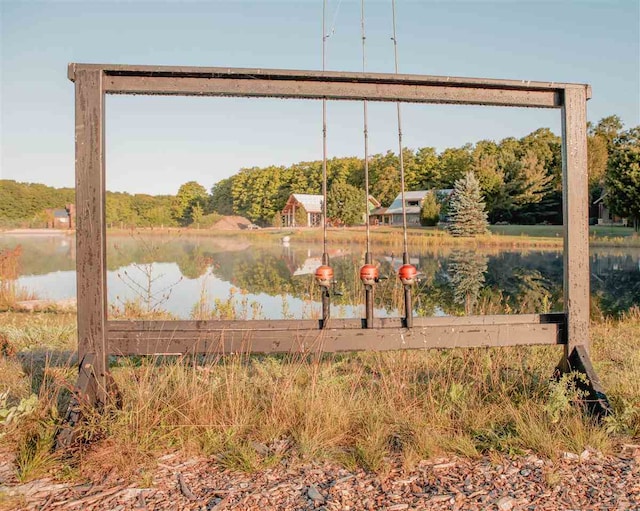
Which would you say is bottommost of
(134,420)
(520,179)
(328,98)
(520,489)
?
(520,489)

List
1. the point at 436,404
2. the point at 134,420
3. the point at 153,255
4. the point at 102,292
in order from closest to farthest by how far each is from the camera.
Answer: the point at 134,420
the point at 102,292
the point at 436,404
the point at 153,255

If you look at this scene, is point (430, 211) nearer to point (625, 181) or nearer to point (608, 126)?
point (625, 181)

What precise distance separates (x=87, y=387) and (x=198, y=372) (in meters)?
1.09

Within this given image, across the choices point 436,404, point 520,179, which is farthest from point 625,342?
point 520,179

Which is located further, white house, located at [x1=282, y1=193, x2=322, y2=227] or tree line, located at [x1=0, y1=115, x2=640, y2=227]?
white house, located at [x1=282, y1=193, x2=322, y2=227]

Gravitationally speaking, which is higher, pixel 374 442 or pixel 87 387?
pixel 87 387

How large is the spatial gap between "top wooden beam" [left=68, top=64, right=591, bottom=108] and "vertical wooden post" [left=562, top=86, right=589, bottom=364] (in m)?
0.13

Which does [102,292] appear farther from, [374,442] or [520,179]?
[520,179]

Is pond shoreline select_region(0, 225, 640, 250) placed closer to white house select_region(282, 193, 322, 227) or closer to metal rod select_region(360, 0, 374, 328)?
white house select_region(282, 193, 322, 227)

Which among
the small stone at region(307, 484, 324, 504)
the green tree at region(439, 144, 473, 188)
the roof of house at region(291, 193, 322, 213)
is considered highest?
the green tree at region(439, 144, 473, 188)

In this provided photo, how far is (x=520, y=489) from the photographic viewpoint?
7.71ft

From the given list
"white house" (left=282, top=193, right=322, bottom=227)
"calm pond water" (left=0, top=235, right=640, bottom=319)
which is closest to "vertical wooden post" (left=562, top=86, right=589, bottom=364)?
"calm pond water" (left=0, top=235, right=640, bottom=319)

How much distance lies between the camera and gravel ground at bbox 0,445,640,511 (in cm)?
222

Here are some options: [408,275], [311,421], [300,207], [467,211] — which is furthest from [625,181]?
[311,421]
